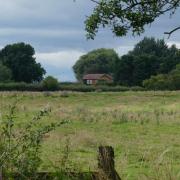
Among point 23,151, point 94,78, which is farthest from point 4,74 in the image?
point 23,151

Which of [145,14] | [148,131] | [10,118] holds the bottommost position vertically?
[148,131]

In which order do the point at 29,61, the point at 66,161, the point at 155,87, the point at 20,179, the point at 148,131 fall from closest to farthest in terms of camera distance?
1. the point at 20,179
2. the point at 66,161
3. the point at 148,131
4. the point at 155,87
5. the point at 29,61

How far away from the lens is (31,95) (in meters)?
46.2

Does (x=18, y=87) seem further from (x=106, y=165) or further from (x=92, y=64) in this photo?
(x=92, y=64)

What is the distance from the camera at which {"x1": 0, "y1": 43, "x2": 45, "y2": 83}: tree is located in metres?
98.5

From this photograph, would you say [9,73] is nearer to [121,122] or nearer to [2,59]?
[2,59]

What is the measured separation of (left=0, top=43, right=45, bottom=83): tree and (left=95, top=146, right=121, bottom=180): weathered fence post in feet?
306

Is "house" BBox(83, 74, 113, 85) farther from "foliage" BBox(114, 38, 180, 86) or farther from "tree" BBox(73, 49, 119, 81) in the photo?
"foliage" BBox(114, 38, 180, 86)

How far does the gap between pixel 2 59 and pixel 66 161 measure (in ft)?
324

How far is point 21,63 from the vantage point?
100000 mm

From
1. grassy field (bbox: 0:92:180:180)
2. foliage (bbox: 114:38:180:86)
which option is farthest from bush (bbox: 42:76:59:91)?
foliage (bbox: 114:38:180:86)

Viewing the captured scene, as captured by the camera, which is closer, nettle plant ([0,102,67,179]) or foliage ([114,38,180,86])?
nettle plant ([0,102,67,179])

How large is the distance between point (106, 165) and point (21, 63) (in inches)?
3792

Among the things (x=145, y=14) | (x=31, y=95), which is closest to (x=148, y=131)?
(x=145, y=14)
